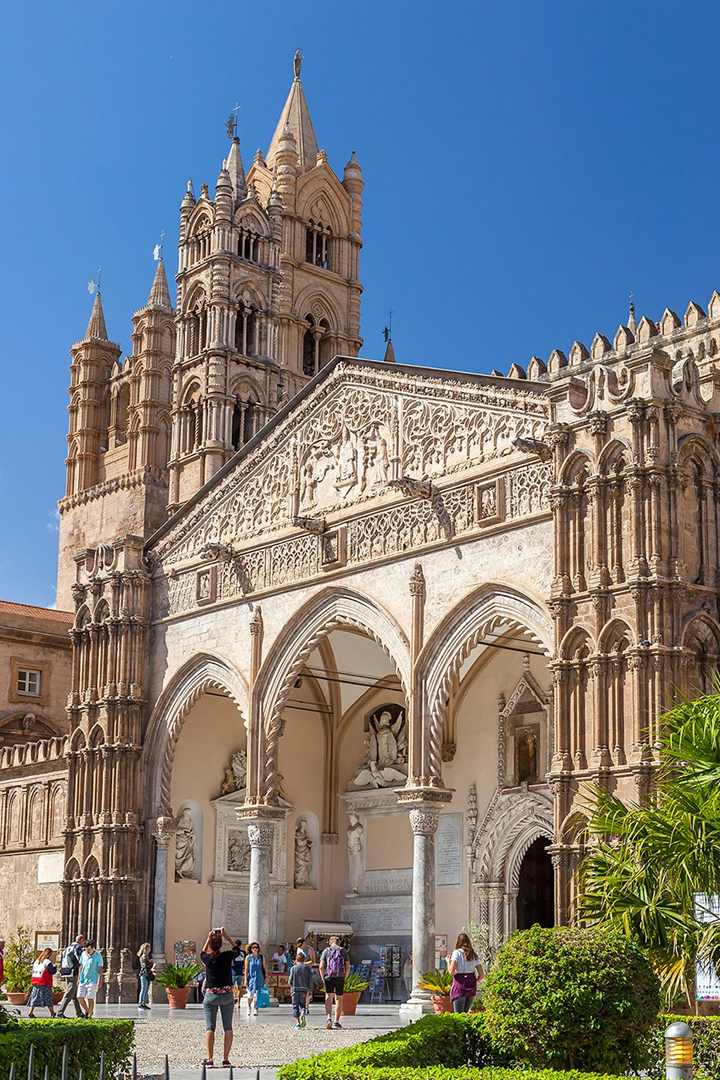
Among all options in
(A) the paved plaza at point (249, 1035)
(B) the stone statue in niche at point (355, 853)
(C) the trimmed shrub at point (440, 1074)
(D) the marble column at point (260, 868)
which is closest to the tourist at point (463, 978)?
(A) the paved plaza at point (249, 1035)

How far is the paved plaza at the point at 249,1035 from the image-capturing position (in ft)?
52.8

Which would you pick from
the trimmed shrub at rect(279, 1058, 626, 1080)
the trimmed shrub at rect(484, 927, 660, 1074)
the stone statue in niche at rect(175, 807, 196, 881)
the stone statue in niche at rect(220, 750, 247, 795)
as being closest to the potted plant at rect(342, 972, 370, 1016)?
the stone statue in niche at rect(175, 807, 196, 881)

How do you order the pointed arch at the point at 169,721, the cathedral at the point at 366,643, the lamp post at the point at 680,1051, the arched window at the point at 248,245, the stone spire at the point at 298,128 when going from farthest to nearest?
the stone spire at the point at 298,128, the arched window at the point at 248,245, the pointed arch at the point at 169,721, the cathedral at the point at 366,643, the lamp post at the point at 680,1051

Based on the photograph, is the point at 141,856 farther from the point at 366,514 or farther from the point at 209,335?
the point at 209,335

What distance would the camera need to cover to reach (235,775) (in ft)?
110

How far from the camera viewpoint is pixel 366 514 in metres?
27.1

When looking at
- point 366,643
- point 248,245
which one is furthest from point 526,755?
point 248,245

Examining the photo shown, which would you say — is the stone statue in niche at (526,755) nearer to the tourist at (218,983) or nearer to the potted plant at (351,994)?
the potted plant at (351,994)

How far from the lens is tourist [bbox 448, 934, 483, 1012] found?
17984 mm

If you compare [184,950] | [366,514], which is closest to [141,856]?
[184,950]

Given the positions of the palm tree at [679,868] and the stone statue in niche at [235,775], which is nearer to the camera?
the palm tree at [679,868]

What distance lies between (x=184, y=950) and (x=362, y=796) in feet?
17.9

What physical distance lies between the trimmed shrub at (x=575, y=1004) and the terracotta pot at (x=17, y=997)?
790 inches

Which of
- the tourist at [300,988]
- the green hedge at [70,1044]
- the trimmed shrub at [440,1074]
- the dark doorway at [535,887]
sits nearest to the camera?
the trimmed shrub at [440,1074]
